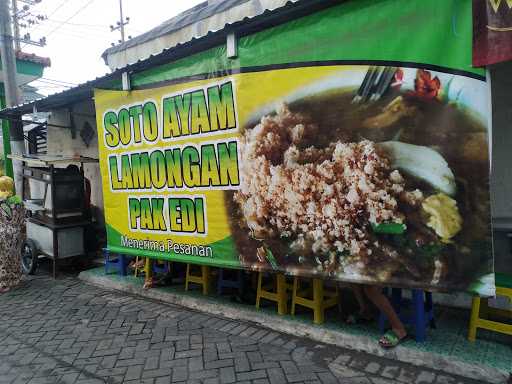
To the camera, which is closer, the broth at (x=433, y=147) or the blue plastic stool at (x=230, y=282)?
the broth at (x=433, y=147)

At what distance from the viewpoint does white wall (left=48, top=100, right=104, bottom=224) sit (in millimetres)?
8500

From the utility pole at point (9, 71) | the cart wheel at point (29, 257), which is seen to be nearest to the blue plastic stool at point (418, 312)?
the cart wheel at point (29, 257)

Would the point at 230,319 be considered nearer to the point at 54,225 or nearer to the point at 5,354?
the point at 5,354

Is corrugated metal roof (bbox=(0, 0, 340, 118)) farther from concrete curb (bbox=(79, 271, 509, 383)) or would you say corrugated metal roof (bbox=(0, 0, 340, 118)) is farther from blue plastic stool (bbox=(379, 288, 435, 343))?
concrete curb (bbox=(79, 271, 509, 383))

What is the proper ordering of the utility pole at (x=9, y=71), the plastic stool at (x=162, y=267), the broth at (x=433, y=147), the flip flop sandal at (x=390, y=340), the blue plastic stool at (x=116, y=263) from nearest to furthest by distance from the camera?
the broth at (x=433, y=147)
the flip flop sandal at (x=390, y=340)
the plastic stool at (x=162, y=267)
the blue plastic stool at (x=116, y=263)
the utility pole at (x=9, y=71)

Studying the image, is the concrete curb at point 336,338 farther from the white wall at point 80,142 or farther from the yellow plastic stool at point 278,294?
the white wall at point 80,142

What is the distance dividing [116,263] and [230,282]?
285 cm

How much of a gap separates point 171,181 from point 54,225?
3.61 meters

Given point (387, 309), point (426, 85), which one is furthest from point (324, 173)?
point (387, 309)

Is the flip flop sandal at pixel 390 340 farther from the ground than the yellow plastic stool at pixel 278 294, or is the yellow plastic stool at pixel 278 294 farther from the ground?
the yellow plastic stool at pixel 278 294

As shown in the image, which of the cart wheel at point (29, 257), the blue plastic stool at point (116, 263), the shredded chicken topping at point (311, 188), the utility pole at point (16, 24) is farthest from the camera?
the utility pole at point (16, 24)

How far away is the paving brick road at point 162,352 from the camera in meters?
3.45

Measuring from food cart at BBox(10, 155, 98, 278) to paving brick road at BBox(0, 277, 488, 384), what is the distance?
74.4 inches

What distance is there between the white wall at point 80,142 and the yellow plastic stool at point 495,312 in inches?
287
